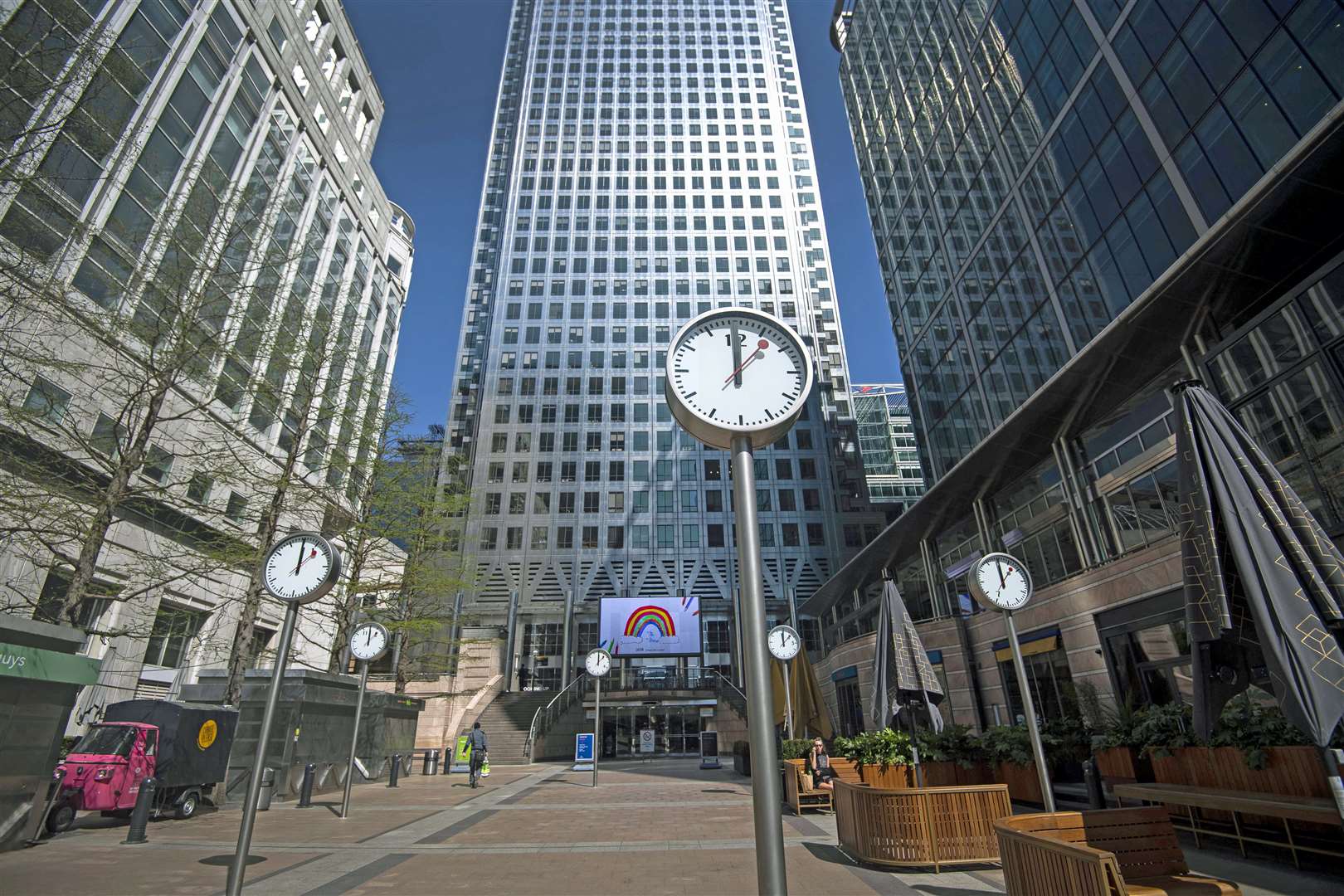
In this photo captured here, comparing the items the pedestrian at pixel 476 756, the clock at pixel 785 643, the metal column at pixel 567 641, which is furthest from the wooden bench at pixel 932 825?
the metal column at pixel 567 641

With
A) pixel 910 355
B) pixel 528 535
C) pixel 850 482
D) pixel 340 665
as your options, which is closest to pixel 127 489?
pixel 340 665

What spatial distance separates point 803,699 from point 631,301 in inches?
2060

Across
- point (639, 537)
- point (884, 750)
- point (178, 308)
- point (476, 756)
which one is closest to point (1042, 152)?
point (884, 750)

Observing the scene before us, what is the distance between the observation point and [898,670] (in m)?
11.1

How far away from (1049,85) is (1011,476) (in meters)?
15.1

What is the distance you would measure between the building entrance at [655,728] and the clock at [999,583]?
3029 centimetres

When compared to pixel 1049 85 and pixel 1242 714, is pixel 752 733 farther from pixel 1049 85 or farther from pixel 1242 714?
pixel 1049 85

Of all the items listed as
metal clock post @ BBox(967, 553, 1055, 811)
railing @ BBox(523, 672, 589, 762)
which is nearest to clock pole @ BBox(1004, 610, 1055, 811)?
metal clock post @ BBox(967, 553, 1055, 811)

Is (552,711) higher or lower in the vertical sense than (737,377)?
lower

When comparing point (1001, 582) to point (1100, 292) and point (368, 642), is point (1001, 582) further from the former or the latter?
point (1100, 292)

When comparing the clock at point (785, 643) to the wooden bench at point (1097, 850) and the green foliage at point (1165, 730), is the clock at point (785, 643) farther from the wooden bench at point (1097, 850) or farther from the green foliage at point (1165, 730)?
the wooden bench at point (1097, 850)

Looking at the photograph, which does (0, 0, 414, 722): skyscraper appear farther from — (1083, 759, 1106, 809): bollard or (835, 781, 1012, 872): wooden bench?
(1083, 759, 1106, 809): bollard

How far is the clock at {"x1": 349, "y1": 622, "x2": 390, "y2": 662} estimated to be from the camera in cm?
1509

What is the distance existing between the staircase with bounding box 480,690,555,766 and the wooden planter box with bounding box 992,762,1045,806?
24.3m
